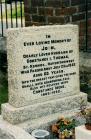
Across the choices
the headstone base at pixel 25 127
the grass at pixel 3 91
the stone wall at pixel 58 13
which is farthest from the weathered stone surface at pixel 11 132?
the stone wall at pixel 58 13

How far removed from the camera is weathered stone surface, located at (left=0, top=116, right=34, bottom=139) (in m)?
4.79

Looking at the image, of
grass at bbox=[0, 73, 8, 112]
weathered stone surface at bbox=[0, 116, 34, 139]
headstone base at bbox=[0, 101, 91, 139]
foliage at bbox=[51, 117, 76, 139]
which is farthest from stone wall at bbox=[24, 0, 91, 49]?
weathered stone surface at bbox=[0, 116, 34, 139]

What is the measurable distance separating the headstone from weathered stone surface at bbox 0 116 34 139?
88mm

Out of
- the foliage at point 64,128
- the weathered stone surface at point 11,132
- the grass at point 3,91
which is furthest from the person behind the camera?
the grass at point 3,91

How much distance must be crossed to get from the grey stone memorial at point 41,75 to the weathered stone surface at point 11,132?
80 millimetres

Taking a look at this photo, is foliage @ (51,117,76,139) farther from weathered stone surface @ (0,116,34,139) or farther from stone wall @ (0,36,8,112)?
stone wall @ (0,36,8,112)

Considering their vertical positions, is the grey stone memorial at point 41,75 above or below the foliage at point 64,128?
above

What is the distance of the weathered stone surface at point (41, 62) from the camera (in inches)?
203

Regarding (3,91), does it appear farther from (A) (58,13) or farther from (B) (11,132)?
(B) (11,132)

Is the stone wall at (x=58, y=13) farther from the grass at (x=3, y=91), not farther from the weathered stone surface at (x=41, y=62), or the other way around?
the grass at (x=3, y=91)

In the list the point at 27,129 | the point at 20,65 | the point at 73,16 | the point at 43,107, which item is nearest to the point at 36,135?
the point at 27,129

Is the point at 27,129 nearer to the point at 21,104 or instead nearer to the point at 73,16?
the point at 21,104

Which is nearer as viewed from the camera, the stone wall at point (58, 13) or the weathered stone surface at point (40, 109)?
the weathered stone surface at point (40, 109)

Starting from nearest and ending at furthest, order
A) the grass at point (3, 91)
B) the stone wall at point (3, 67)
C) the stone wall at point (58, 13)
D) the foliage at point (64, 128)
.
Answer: the foliage at point (64, 128), the stone wall at point (58, 13), the grass at point (3, 91), the stone wall at point (3, 67)
